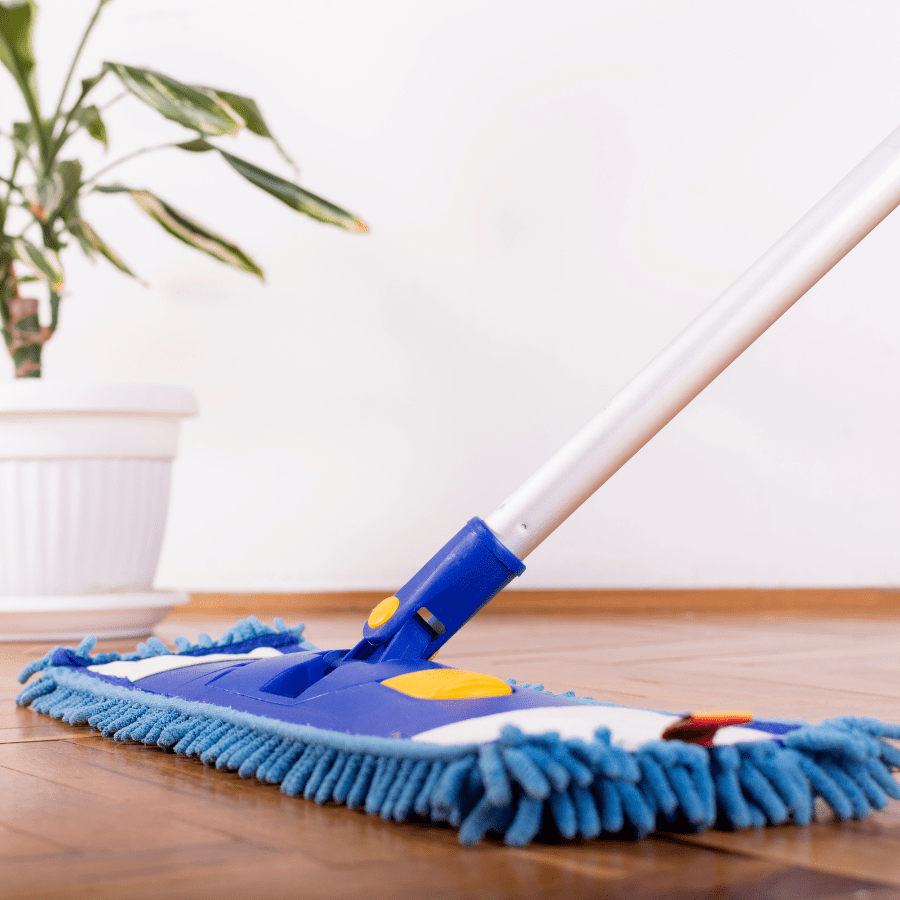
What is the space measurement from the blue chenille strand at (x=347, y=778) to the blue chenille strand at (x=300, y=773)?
0.08 ft

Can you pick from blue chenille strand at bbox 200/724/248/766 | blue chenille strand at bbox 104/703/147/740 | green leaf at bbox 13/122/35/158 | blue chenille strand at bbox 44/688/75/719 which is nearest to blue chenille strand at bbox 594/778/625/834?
blue chenille strand at bbox 200/724/248/766

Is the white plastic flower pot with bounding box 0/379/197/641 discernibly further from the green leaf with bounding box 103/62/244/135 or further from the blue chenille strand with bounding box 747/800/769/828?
the blue chenille strand with bounding box 747/800/769/828

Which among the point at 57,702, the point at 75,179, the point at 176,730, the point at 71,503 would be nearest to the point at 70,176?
the point at 75,179

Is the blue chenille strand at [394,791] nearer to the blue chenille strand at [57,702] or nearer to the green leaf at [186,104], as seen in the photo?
the blue chenille strand at [57,702]

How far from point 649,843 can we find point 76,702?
423mm

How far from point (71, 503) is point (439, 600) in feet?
2.72

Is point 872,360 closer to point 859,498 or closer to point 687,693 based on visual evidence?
point 859,498


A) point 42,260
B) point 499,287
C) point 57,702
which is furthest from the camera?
point 499,287

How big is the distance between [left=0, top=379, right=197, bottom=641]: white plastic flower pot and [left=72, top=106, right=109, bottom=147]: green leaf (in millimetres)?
315

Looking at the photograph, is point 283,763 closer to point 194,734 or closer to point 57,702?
point 194,734

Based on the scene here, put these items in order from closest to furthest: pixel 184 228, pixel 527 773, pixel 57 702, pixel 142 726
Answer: pixel 527 773 < pixel 142 726 < pixel 57 702 < pixel 184 228

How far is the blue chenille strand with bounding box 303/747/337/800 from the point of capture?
19.3 inches

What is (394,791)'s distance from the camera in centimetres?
45

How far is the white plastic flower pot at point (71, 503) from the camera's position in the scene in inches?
51.7
